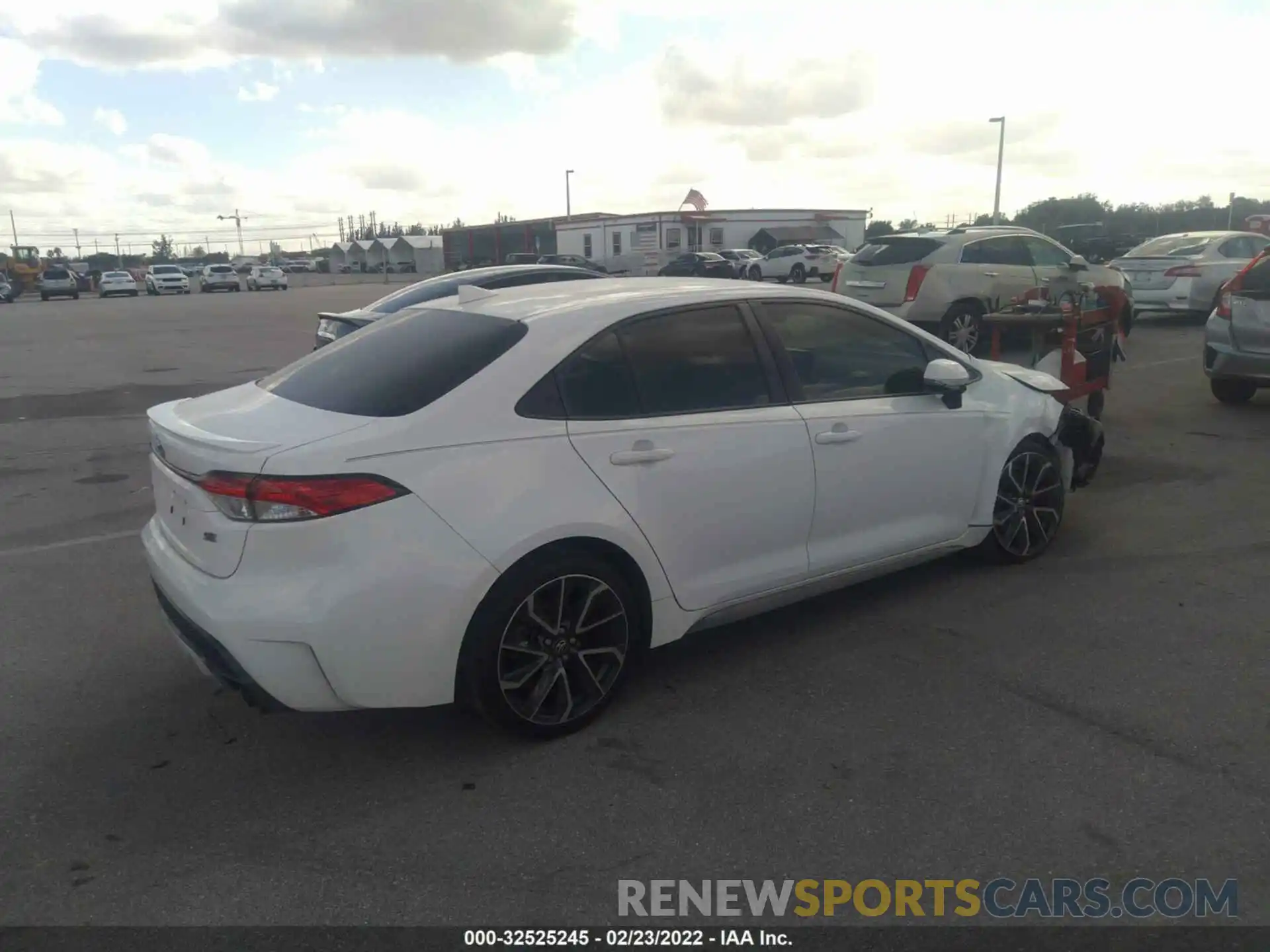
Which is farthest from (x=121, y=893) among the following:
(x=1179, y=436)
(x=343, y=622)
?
(x=1179, y=436)

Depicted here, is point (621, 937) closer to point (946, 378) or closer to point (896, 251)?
point (946, 378)

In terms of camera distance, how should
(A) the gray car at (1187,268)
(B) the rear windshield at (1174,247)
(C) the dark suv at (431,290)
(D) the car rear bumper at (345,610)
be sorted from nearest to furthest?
(D) the car rear bumper at (345,610)
(C) the dark suv at (431,290)
(A) the gray car at (1187,268)
(B) the rear windshield at (1174,247)

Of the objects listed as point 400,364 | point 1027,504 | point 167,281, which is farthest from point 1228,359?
point 167,281

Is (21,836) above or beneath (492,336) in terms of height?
beneath

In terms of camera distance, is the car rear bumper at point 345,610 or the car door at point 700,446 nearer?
A: the car rear bumper at point 345,610

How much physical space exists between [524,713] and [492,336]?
54.5 inches

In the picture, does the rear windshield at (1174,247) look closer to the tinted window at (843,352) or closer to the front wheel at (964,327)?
the front wheel at (964,327)

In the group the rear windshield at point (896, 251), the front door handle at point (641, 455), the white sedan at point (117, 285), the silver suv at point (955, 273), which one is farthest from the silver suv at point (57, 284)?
the front door handle at point (641, 455)

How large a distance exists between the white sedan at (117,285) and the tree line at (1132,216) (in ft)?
126

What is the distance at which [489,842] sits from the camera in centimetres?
310

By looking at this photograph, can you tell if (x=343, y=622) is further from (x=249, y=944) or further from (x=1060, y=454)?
(x=1060, y=454)

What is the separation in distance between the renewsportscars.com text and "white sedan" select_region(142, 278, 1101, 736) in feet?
3.11

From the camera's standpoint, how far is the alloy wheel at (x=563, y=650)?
3529 mm

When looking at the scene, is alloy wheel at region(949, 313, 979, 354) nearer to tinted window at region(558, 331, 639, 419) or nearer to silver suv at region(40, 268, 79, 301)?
tinted window at region(558, 331, 639, 419)
